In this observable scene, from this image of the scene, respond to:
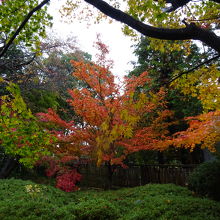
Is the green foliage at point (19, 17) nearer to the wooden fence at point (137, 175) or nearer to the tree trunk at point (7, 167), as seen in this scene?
the wooden fence at point (137, 175)

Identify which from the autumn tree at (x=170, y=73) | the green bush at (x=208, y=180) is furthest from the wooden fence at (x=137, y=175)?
the green bush at (x=208, y=180)

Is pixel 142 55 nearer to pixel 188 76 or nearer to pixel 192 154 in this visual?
pixel 192 154

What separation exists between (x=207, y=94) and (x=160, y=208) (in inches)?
134

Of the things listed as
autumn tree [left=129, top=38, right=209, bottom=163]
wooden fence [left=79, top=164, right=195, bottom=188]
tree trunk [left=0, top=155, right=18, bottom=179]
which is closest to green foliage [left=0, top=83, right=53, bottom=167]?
wooden fence [left=79, top=164, right=195, bottom=188]

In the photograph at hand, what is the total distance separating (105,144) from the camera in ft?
12.5

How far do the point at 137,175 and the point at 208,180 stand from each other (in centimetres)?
623

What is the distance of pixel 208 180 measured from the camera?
23.6 feet

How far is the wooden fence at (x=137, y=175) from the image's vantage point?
10.6 metres

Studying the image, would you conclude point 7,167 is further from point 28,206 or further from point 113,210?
point 113,210

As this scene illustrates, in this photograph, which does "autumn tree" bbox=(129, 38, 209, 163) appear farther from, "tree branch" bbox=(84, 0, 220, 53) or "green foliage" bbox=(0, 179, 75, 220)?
"tree branch" bbox=(84, 0, 220, 53)

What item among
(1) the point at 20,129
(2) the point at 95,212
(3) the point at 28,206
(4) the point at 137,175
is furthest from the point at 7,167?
(1) the point at 20,129

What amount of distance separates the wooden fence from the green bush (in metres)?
2.46

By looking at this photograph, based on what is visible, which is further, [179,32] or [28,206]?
[28,206]

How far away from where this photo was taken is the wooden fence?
10562 mm
